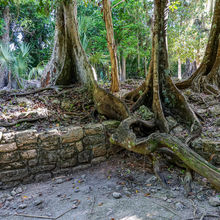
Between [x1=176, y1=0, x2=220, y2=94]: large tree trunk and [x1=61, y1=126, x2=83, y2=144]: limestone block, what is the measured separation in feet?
10.3

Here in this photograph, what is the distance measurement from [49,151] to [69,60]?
2974mm

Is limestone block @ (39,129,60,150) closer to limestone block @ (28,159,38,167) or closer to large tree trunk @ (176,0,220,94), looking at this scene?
limestone block @ (28,159,38,167)

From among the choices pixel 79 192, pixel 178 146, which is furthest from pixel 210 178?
pixel 79 192

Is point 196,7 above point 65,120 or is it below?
above

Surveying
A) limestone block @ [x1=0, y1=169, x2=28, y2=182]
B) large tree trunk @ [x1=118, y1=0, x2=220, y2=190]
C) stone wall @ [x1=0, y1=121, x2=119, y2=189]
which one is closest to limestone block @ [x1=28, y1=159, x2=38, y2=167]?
stone wall @ [x1=0, y1=121, x2=119, y2=189]

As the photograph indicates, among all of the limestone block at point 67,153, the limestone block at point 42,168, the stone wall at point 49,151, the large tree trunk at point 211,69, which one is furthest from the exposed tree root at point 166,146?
the large tree trunk at point 211,69

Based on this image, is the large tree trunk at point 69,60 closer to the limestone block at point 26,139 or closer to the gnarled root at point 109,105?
the gnarled root at point 109,105

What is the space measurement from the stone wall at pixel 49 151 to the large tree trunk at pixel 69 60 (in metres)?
0.75

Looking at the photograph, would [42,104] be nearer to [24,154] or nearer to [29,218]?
[24,154]

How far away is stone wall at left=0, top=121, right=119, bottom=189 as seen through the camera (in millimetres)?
3102

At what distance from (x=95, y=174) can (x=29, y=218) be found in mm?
1259

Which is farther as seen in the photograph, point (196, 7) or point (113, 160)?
point (196, 7)

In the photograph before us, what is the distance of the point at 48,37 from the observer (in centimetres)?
1402

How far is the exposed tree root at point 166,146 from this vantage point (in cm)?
231
